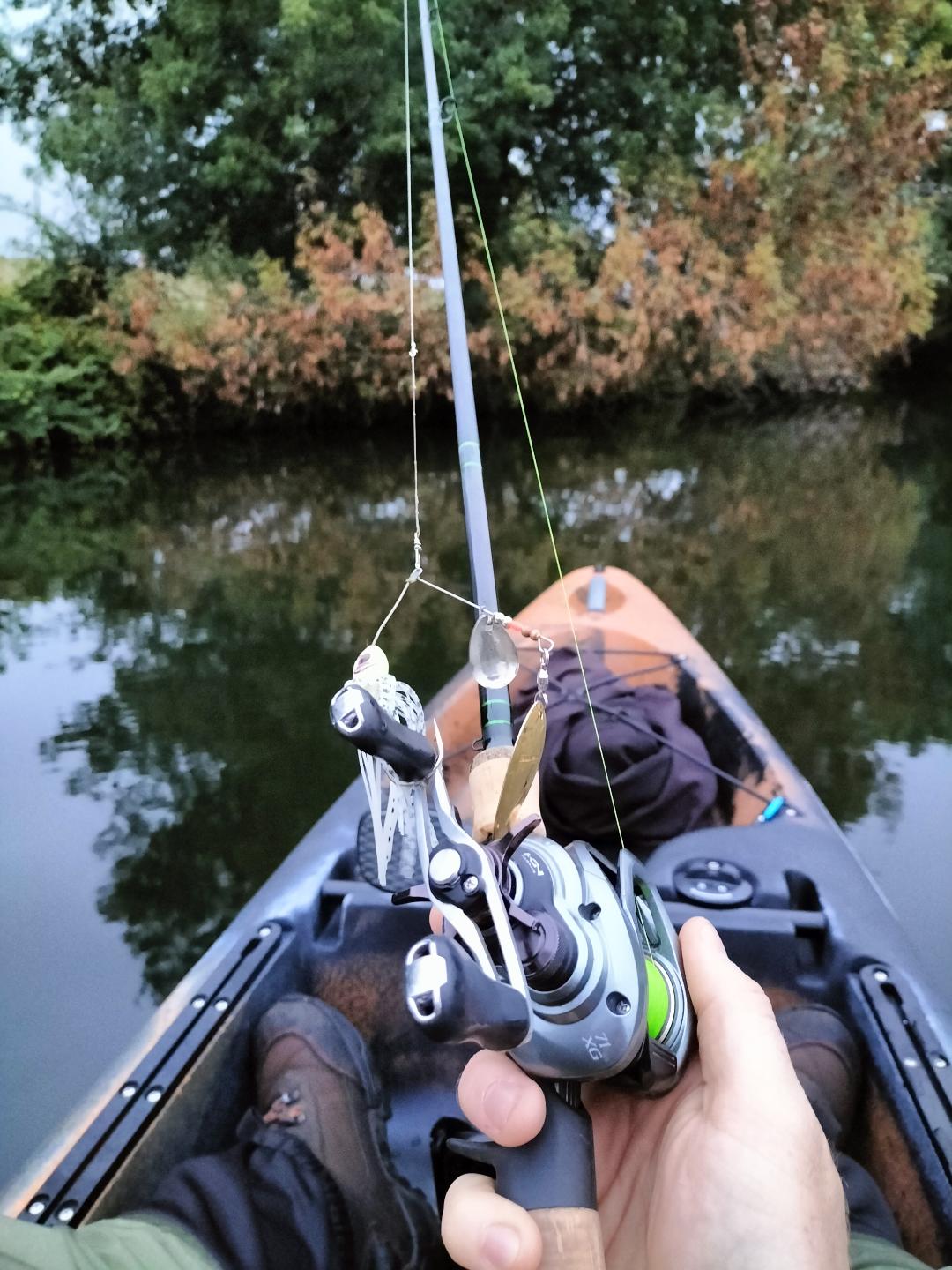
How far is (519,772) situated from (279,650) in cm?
350

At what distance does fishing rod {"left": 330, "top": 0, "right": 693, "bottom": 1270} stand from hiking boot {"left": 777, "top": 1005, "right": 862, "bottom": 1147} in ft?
1.69

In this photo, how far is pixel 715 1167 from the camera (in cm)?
75

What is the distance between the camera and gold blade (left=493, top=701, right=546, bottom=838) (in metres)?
0.77

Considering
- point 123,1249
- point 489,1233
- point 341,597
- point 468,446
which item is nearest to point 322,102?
point 341,597

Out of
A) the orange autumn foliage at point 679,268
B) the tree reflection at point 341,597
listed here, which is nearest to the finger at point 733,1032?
the tree reflection at point 341,597

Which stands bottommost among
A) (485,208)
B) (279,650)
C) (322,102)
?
(279,650)

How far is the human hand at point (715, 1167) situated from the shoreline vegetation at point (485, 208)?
8351mm

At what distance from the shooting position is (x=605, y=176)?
30.4ft

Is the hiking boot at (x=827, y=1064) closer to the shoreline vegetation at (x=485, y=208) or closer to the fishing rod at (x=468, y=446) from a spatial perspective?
the fishing rod at (x=468, y=446)

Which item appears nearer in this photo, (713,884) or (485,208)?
(713,884)

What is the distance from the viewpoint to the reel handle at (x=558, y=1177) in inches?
26.4

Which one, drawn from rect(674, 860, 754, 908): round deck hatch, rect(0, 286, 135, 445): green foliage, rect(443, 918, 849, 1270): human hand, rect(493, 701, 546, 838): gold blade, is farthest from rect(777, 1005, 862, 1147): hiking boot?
rect(0, 286, 135, 445): green foliage

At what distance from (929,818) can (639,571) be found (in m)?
2.51

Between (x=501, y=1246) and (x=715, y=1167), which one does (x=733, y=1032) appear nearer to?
(x=715, y=1167)
